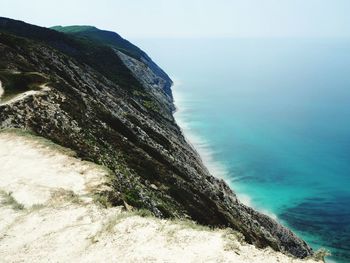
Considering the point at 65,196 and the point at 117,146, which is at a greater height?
the point at 117,146

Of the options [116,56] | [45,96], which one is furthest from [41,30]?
[45,96]

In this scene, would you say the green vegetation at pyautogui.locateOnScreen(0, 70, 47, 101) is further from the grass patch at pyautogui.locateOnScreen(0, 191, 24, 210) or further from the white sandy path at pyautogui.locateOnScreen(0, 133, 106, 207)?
the grass patch at pyautogui.locateOnScreen(0, 191, 24, 210)

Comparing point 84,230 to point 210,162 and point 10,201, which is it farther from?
point 210,162

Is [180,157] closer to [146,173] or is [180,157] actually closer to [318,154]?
[146,173]

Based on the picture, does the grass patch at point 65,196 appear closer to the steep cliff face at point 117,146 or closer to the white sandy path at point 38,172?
the white sandy path at point 38,172

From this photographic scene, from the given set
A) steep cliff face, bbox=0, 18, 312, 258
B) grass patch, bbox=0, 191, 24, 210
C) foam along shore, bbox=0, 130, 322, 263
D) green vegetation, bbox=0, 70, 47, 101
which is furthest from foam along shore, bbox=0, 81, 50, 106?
grass patch, bbox=0, 191, 24, 210

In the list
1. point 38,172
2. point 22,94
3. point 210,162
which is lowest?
point 38,172

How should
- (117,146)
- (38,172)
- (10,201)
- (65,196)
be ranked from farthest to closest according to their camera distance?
(117,146)
(38,172)
(10,201)
(65,196)

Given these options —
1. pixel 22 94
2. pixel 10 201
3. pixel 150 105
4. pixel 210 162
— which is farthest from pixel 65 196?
pixel 210 162
